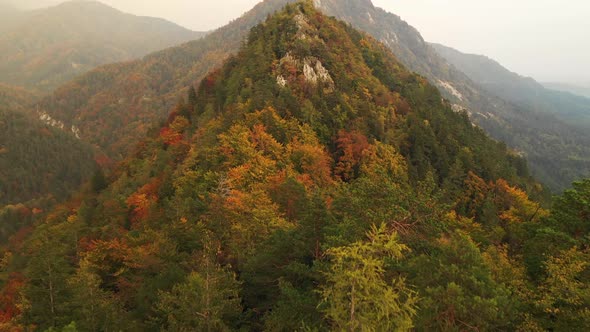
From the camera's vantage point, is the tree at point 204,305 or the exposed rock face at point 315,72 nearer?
the tree at point 204,305

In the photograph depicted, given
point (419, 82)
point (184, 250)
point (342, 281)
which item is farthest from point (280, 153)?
point (419, 82)

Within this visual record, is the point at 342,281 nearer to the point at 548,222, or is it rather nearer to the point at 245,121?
the point at 548,222

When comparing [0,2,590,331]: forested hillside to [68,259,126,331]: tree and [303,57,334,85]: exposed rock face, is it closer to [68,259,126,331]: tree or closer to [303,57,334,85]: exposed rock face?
[68,259,126,331]: tree

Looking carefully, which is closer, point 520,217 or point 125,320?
point 125,320

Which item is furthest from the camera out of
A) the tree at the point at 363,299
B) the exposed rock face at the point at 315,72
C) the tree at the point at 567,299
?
the exposed rock face at the point at 315,72

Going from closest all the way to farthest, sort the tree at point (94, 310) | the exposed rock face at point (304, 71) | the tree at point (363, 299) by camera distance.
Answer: the tree at point (363, 299) → the tree at point (94, 310) → the exposed rock face at point (304, 71)

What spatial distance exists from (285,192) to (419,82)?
82762 mm

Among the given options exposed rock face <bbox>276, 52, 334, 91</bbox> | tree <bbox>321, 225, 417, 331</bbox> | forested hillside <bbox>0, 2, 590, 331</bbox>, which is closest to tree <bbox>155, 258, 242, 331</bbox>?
forested hillside <bbox>0, 2, 590, 331</bbox>

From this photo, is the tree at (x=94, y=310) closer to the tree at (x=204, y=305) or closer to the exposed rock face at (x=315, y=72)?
the tree at (x=204, y=305)

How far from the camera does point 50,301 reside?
30609 millimetres

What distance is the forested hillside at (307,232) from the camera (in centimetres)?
1678

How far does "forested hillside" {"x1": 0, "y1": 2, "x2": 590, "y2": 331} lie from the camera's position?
1678 cm

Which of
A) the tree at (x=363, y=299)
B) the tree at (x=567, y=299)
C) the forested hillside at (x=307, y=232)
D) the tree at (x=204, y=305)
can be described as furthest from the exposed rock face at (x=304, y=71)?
the tree at (x=363, y=299)

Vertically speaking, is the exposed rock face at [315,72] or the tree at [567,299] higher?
the exposed rock face at [315,72]
